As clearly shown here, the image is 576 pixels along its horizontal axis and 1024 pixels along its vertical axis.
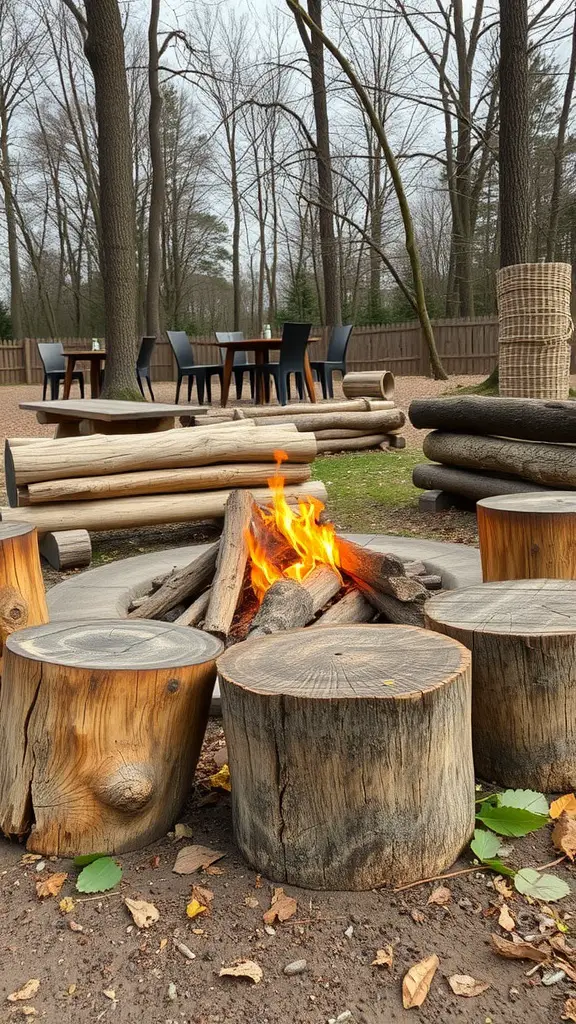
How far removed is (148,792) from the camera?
1.85 metres

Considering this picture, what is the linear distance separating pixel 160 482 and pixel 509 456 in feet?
7.57

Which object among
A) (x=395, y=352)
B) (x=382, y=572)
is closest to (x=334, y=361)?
(x=395, y=352)

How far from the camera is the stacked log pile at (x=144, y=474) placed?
4.73 m

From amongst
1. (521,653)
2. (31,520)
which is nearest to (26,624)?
(521,653)

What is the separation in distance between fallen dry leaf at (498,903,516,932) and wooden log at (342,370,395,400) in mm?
10229

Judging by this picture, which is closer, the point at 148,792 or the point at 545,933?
the point at 545,933

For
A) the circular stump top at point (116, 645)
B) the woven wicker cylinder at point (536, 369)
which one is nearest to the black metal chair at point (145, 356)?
the woven wicker cylinder at point (536, 369)

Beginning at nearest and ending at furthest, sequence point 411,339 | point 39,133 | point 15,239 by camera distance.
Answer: point 411,339 → point 15,239 → point 39,133

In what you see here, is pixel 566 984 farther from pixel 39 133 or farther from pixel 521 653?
pixel 39 133

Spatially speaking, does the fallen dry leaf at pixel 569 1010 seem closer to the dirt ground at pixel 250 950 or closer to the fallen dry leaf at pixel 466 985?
the dirt ground at pixel 250 950

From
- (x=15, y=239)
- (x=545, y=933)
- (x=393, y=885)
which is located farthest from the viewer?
(x=15, y=239)

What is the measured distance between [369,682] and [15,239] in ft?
94.5

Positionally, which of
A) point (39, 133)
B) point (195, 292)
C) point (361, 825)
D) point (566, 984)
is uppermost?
point (39, 133)

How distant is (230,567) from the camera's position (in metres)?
3.20
